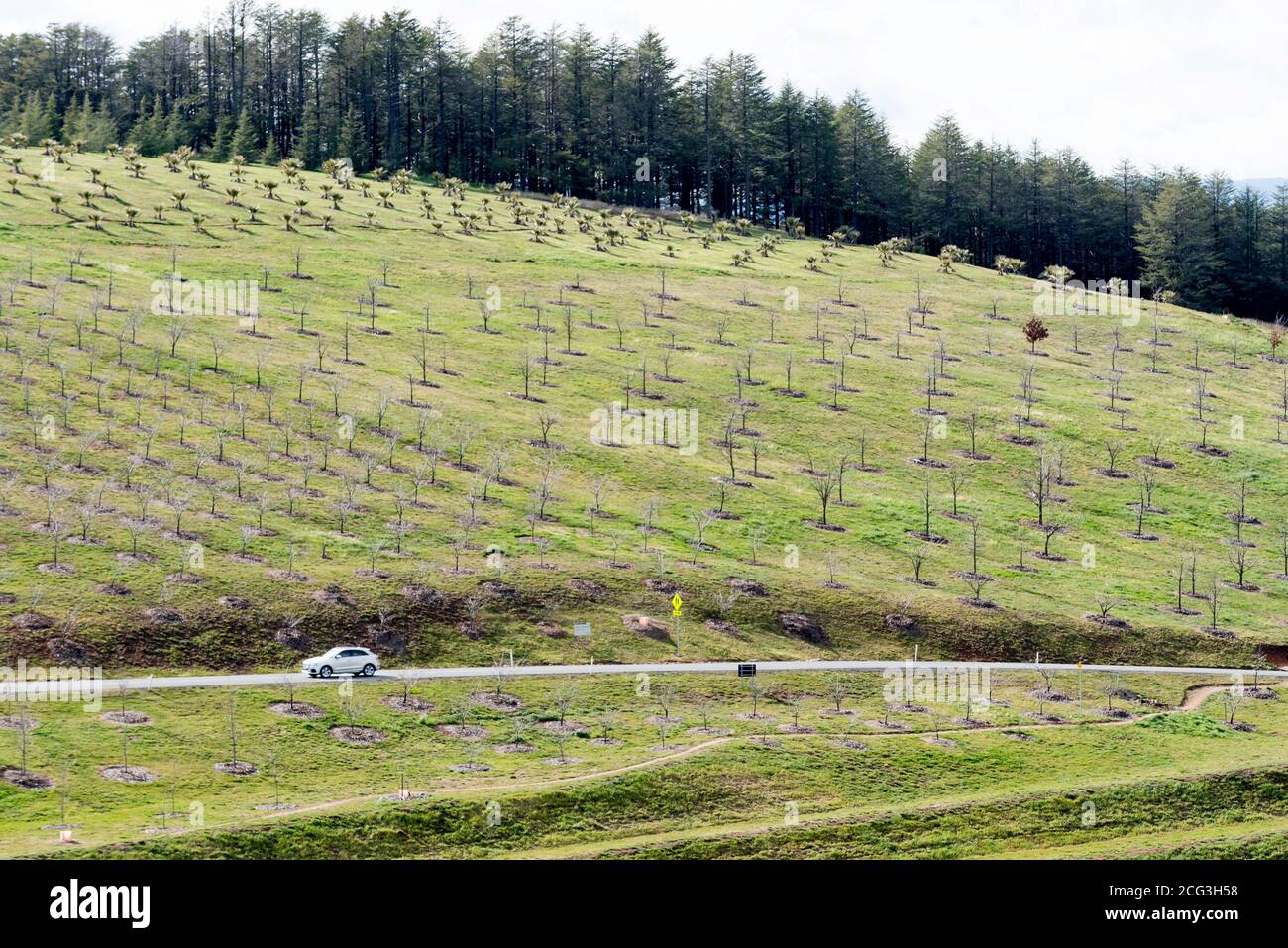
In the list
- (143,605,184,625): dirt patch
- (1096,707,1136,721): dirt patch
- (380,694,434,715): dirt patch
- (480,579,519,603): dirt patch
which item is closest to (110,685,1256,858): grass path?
(380,694,434,715): dirt patch

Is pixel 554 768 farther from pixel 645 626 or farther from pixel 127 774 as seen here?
pixel 645 626

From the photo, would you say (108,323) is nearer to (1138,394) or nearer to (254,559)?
(254,559)

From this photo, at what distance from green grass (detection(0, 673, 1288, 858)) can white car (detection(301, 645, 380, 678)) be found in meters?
1.53

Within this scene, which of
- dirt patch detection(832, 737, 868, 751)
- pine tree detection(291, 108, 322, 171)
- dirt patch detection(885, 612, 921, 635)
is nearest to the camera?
dirt patch detection(832, 737, 868, 751)

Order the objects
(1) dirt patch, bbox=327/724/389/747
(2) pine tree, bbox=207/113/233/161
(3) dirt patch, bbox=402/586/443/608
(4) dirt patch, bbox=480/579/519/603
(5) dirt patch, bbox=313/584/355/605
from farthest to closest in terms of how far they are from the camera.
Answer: (2) pine tree, bbox=207/113/233/161
(4) dirt patch, bbox=480/579/519/603
(3) dirt patch, bbox=402/586/443/608
(5) dirt patch, bbox=313/584/355/605
(1) dirt patch, bbox=327/724/389/747

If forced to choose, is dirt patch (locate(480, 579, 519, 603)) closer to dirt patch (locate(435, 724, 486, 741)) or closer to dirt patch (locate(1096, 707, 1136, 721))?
dirt patch (locate(435, 724, 486, 741))

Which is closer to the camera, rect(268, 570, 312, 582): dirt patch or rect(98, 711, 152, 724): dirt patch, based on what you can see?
rect(98, 711, 152, 724): dirt patch

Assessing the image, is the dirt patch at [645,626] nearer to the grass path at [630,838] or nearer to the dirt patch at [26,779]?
the grass path at [630,838]

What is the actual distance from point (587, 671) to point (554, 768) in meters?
11.0

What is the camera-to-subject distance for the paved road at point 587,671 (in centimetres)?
5344

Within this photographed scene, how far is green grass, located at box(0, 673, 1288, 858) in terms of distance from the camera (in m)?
42.3

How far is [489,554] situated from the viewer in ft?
226

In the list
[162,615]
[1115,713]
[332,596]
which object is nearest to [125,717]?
[162,615]

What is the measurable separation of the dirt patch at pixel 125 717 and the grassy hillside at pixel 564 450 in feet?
17.7
